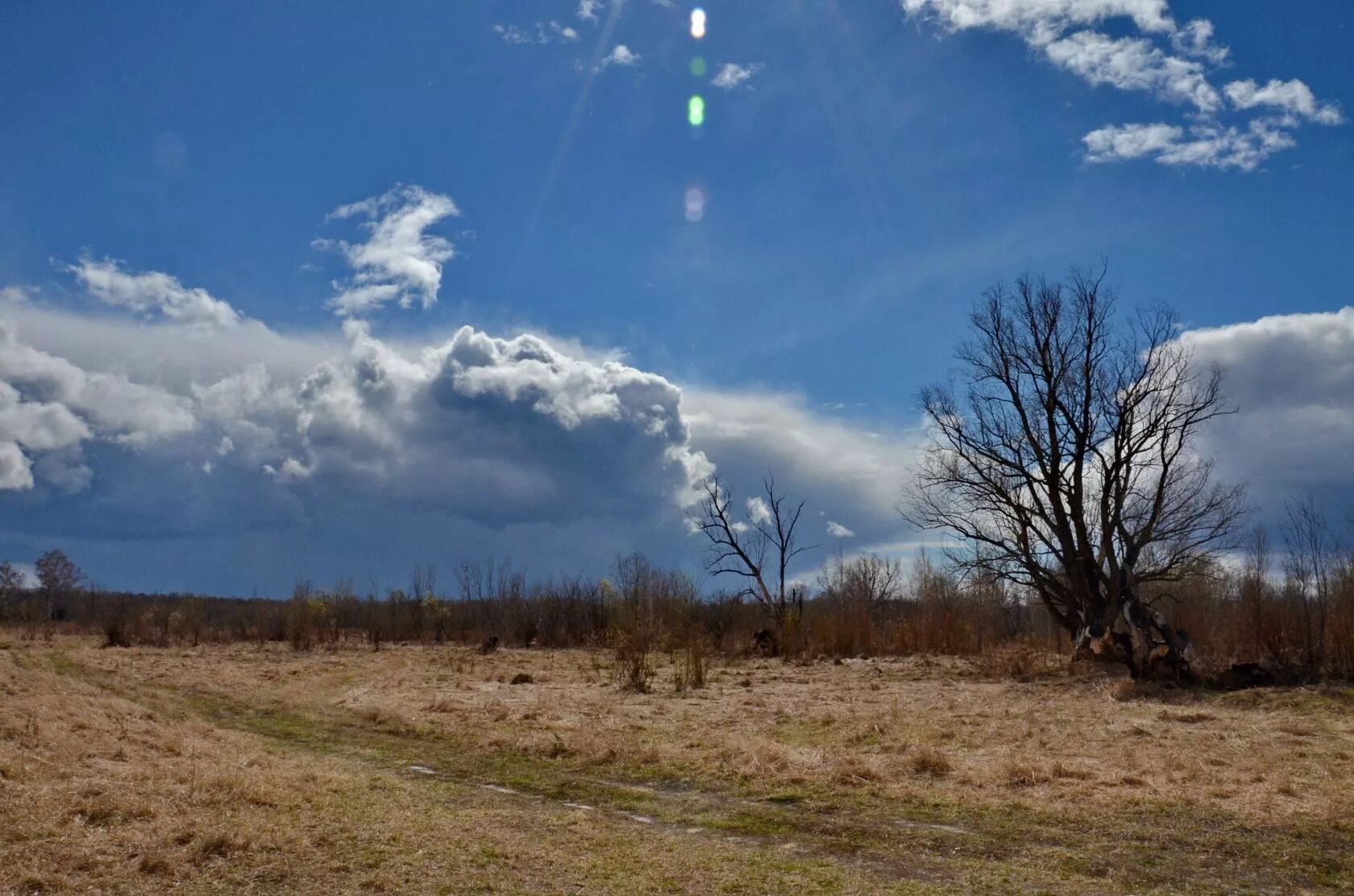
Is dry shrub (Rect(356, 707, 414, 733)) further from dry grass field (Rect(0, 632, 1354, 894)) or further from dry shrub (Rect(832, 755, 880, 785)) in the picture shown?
dry shrub (Rect(832, 755, 880, 785))

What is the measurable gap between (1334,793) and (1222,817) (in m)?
1.51

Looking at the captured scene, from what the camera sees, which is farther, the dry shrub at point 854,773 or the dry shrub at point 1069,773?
the dry shrub at point 854,773

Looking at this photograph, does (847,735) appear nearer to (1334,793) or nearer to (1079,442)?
(1334,793)

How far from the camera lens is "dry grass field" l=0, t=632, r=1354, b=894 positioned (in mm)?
6500

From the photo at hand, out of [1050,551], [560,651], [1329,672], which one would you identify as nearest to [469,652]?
[560,651]

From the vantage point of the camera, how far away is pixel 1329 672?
62.0 feet

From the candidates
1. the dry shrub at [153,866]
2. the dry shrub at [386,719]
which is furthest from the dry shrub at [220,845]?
the dry shrub at [386,719]

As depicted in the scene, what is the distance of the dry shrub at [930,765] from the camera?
404 inches

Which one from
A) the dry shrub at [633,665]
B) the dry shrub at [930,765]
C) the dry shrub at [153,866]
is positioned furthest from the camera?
the dry shrub at [633,665]

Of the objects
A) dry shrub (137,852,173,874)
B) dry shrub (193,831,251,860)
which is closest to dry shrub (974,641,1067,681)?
dry shrub (193,831,251,860)

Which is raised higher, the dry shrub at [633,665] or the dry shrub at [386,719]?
the dry shrub at [633,665]

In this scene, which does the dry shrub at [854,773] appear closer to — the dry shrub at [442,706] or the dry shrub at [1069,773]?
the dry shrub at [1069,773]

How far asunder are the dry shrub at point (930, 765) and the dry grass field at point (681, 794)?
0.03 metres

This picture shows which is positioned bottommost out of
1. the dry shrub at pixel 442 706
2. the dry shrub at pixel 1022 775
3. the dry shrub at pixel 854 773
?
the dry shrub at pixel 442 706
